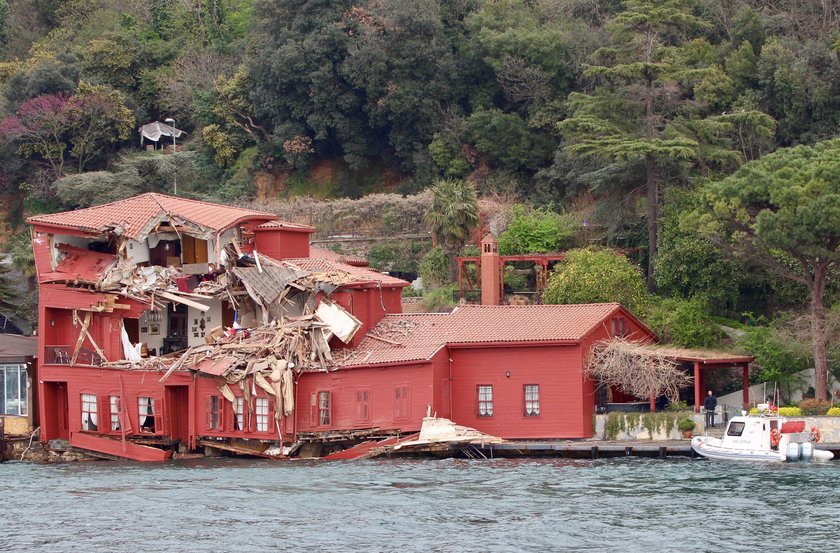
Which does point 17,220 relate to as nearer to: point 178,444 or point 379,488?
point 178,444

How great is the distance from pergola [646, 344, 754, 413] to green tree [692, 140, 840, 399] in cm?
258

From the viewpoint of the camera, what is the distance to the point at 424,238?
7212cm

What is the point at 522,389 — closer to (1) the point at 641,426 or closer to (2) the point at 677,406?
(1) the point at 641,426

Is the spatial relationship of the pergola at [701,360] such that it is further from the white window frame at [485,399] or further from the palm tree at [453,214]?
the palm tree at [453,214]

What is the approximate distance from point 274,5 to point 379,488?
43399mm

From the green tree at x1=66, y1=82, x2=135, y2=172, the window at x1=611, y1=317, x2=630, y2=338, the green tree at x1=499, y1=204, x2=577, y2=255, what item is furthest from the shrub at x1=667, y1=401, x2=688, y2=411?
the green tree at x1=66, y1=82, x2=135, y2=172

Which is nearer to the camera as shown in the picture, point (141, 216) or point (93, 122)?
point (141, 216)

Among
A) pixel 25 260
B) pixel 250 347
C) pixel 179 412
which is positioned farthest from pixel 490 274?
pixel 25 260

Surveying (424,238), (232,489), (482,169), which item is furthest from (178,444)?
(482,169)

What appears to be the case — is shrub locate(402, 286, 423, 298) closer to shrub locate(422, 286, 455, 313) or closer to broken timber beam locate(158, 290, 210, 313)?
shrub locate(422, 286, 455, 313)

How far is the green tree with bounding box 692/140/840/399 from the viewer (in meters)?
51.8

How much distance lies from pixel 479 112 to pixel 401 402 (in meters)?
27.7

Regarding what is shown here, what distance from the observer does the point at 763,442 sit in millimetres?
49375

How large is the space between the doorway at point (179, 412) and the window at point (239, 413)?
6.05 feet
